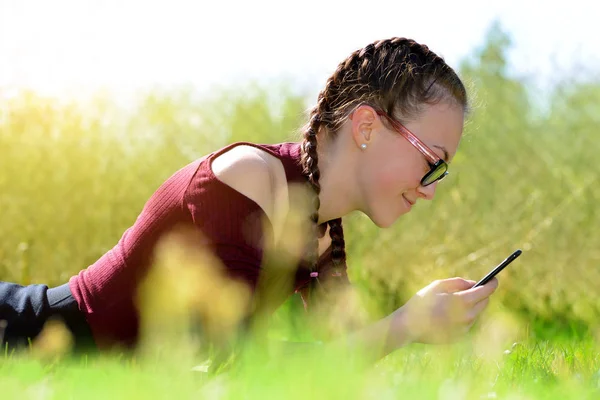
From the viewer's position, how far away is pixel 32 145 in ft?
16.0

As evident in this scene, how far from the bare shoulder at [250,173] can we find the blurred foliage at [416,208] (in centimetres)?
194

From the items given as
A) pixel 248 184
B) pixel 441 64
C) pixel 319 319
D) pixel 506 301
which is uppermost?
pixel 441 64

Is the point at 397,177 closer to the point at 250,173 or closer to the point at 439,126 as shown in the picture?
the point at 439,126

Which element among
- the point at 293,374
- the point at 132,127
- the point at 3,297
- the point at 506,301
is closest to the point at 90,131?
the point at 132,127

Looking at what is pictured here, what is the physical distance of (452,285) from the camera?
237 centimetres

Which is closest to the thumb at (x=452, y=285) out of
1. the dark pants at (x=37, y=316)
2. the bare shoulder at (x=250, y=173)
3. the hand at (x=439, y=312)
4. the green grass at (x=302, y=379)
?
the hand at (x=439, y=312)

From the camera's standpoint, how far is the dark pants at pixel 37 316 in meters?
2.55

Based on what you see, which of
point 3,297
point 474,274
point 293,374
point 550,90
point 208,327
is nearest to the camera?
point 293,374

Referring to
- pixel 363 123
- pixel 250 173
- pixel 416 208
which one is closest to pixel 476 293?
pixel 363 123

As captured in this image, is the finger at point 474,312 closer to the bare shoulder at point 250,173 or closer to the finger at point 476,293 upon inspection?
the finger at point 476,293

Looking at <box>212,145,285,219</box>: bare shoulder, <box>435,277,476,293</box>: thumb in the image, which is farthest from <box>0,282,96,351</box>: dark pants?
<box>435,277,476,293</box>: thumb

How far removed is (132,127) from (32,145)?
64 cm

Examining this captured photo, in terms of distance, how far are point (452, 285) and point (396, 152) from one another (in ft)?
1.57

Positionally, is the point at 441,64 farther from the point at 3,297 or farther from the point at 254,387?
the point at 3,297
